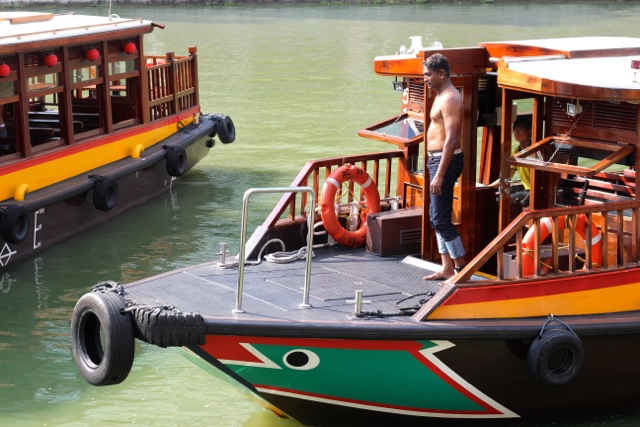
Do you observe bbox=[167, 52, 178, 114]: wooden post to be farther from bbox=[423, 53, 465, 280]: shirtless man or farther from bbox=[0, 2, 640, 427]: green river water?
bbox=[423, 53, 465, 280]: shirtless man

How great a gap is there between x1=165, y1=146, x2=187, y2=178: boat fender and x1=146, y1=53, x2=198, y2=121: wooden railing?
50cm

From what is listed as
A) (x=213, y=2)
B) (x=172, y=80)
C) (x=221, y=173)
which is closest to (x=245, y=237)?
(x=172, y=80)

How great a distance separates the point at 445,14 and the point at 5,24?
26834mm

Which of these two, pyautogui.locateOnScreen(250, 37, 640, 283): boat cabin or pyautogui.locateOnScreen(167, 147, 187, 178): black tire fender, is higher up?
pyautogui.locateOnScreen(250, 37, 640, 283): boat cabin

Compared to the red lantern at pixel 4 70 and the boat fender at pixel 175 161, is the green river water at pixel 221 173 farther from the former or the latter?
the red lantern at pixel 4 70

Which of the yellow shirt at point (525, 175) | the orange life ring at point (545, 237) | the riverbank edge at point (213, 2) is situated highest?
the riverbank edge at point (213, 2)

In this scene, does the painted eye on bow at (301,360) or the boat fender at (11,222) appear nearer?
the painted eye on bow at (301,360)

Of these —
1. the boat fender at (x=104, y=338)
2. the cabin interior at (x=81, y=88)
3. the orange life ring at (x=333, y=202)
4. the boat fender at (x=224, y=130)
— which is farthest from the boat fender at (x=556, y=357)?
the boat fender at (x=224, y=130)

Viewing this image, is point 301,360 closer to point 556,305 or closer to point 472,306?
point 472,306

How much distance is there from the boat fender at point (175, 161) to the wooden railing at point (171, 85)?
0.50 meters

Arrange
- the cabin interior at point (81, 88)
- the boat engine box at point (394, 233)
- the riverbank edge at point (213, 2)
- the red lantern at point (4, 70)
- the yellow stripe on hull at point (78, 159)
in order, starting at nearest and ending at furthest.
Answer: the boat engine box at point (394, 233)
the red lantern at point (4, 70)
the yellow stripe on hull at point (78, 159)
the cabin interior at point (81, 88)
the riverbank edge at point (213, 2)

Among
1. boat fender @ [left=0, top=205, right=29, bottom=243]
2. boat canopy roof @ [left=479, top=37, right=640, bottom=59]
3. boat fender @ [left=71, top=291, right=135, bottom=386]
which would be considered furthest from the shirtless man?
boat fender @ [left=0, top=205, right=29, bottom=243]

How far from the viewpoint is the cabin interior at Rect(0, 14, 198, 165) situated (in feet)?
33.3

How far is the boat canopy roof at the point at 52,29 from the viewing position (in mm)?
10109
